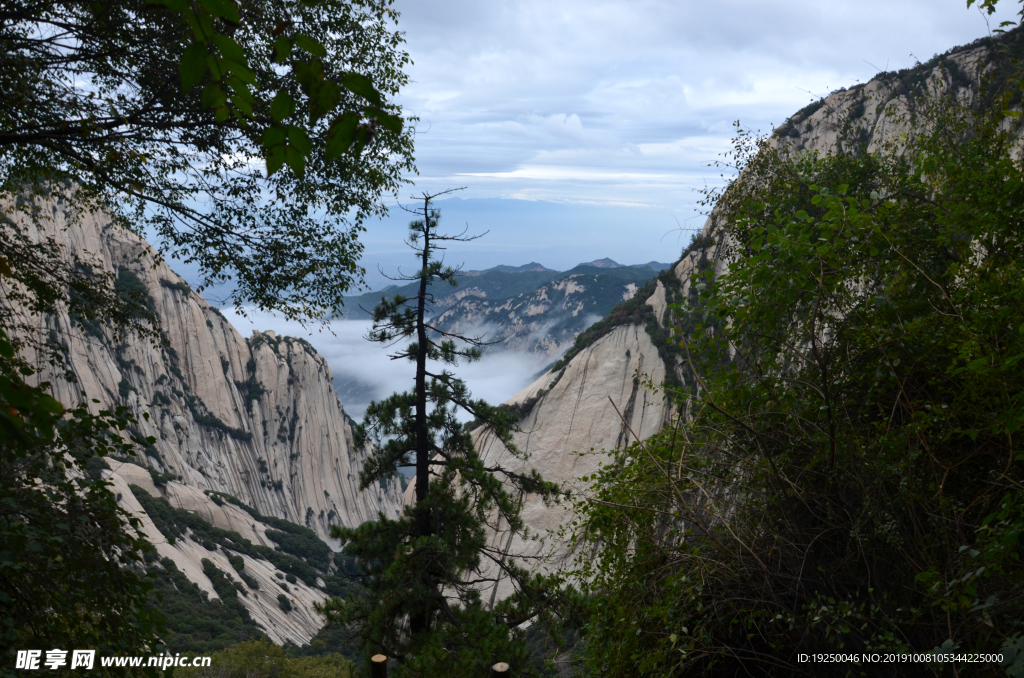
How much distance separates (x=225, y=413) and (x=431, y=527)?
206 feet

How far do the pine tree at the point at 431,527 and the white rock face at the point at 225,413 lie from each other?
3434 centimetres

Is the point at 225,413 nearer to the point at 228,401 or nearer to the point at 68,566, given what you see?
the point at 228,401

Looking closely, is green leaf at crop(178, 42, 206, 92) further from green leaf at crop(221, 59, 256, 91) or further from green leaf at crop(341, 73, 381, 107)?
green leaf at crop(341, 73, 381, 107)

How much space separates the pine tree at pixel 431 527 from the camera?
990 centimetres

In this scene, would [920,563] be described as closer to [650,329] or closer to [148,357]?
[650,329]

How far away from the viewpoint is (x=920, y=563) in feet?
11.9

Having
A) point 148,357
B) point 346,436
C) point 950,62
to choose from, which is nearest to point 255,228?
point 950,62

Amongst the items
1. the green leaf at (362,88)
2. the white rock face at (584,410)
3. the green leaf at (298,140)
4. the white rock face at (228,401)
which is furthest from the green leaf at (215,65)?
the white rock face at (228,401)

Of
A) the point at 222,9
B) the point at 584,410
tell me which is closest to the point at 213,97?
the point at 222,9

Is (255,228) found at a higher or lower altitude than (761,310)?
higher

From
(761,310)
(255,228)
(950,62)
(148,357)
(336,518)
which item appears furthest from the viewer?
(336,518)

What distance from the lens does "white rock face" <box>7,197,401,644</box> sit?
47531 millimetres

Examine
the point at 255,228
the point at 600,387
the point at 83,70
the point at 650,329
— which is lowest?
Result: the point at 600,387

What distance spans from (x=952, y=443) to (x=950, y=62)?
42.5 metres
